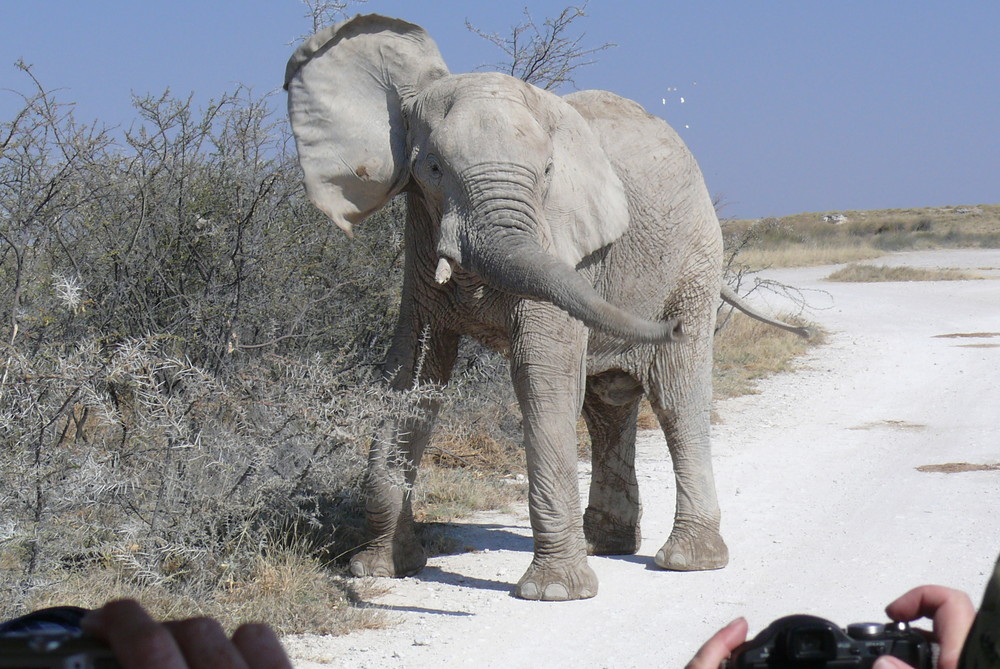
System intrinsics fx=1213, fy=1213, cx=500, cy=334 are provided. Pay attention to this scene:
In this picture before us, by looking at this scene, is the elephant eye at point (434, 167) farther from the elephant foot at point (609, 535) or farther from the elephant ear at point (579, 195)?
the elephant foot at point (609, 535)

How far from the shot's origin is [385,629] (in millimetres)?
5203

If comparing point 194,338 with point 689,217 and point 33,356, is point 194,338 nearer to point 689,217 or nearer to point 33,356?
point 33,356

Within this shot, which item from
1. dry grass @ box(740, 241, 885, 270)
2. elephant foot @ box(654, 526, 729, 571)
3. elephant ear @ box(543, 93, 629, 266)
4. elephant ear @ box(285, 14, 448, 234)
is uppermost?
dry grass @ box(740, 241, 885, 270)

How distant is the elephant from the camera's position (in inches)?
202

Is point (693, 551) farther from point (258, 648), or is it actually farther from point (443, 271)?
point (258, 648)

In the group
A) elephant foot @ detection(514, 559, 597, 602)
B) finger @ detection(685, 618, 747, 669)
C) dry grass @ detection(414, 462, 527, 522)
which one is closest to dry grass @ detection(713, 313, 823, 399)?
dry grass @ detection(414, 462, 527, 522)

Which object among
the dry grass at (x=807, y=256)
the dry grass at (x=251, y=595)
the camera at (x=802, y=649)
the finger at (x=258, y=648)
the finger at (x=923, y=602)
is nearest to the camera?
the finger at (x=258, y=648)

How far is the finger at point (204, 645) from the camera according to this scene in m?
0.94

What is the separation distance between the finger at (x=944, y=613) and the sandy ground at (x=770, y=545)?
3252 mm

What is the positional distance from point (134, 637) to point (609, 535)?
19.3 ft

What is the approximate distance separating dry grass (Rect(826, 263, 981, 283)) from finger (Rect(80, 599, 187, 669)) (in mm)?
30654

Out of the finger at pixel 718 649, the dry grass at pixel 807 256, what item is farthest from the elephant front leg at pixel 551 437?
the dry grass at pixel 807 256

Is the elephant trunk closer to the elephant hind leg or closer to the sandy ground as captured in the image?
the sandy ground

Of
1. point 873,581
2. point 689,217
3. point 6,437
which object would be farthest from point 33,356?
point 873,581
